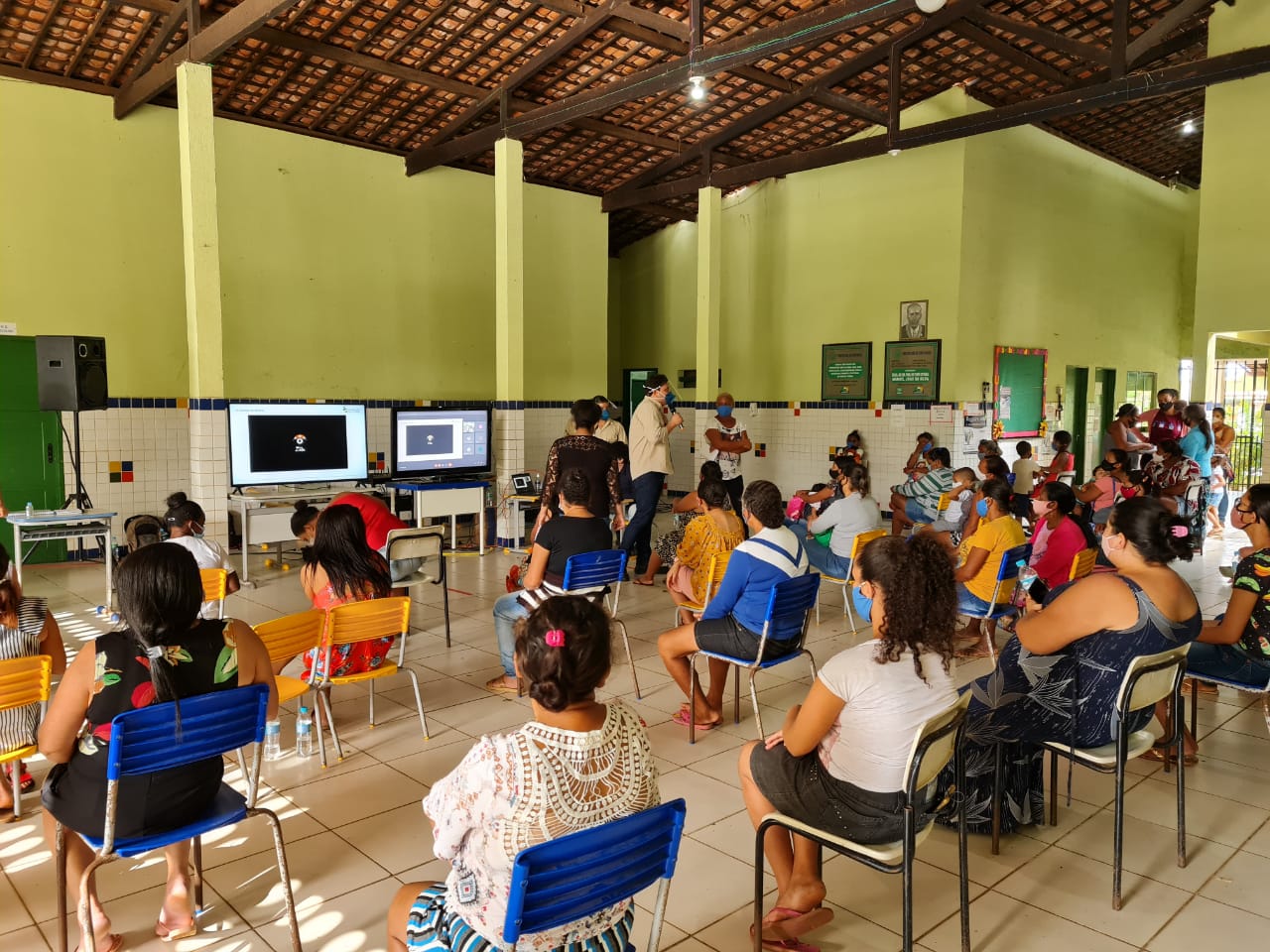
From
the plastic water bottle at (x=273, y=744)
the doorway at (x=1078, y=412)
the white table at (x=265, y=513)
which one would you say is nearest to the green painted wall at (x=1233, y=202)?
the doorway at (x=1078, y=412)

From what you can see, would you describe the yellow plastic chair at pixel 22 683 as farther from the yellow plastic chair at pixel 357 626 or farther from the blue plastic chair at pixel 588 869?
the blue plastic chair at pixel 588 869

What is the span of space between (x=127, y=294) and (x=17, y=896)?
617cm

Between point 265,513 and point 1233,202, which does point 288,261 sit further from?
point 1233,202

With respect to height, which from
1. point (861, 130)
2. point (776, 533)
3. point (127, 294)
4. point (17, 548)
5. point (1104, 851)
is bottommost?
point (1104, 851)

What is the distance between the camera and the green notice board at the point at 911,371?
9172 mm

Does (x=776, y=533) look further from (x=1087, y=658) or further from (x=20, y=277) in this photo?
(x=20, y=277)

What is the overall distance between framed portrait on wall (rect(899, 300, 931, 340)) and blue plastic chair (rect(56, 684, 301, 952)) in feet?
27.4

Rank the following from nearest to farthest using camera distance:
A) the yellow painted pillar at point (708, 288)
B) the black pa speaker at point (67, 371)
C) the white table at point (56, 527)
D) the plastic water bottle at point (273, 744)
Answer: the plastic water bottle at point (273, 744), the white table at point (56, 527), the black pa speaker at point (67, 371), the yellow painted pillar at point (708, 288)

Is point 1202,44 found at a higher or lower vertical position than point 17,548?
higher

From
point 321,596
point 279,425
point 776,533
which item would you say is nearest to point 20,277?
point 279,425

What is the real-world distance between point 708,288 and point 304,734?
24.0ft

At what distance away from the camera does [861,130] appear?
9727mm

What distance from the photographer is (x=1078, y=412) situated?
11.2m

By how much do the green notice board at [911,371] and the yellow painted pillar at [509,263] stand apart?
13.4 ft
